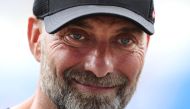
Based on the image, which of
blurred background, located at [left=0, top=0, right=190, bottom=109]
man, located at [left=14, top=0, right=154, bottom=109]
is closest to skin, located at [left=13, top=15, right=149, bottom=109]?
man, located at [left=14, top=0, right=154, bottom=109]

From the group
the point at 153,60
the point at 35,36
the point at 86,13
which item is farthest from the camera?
the point at 153,60

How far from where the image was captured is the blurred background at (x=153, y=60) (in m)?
1.81

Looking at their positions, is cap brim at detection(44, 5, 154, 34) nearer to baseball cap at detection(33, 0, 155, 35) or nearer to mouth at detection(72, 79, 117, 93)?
baseball cap at detection(33, 0, 155, 35)

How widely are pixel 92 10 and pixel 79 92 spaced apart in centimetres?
21

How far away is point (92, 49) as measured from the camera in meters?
1.06

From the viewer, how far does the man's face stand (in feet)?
3.45

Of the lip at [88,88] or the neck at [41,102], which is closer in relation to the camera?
the lip at [88,88]

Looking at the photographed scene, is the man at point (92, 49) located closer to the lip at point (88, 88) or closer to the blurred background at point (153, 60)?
the lip at point (88, 88)

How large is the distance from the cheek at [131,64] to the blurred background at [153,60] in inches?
27.9

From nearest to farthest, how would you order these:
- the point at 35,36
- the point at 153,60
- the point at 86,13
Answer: the point at 86,13 < the point at 35,36 < the point at 153,60

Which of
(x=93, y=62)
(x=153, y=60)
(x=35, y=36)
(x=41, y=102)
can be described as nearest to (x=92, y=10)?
(x=93, y=62)

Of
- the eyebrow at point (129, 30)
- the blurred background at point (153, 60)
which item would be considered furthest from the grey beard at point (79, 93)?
the blurred background at point (153, 60)

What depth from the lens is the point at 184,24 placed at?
1.99 metres

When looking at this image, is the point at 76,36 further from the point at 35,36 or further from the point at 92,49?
the point at 35,36
